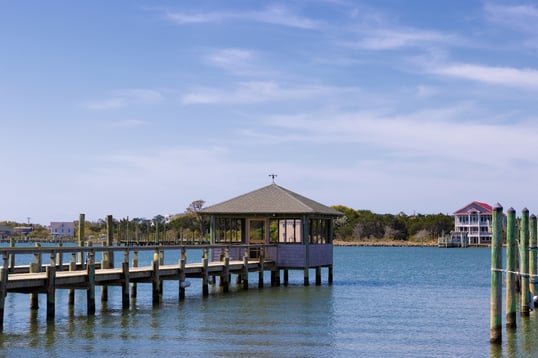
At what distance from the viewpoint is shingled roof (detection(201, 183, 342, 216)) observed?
39250mm

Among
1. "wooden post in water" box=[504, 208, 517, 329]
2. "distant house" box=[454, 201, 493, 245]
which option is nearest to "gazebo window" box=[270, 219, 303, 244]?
→ "wooden post in water" box=[504, 208, 517, 329]

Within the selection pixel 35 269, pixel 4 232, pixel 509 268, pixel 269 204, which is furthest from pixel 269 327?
pixel 4 232

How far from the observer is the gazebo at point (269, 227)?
39531mm

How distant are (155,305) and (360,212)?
447ft

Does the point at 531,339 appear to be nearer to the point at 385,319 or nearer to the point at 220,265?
the point at 385,319

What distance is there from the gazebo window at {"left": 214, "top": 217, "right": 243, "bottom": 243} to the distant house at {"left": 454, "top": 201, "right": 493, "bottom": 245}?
343 ft

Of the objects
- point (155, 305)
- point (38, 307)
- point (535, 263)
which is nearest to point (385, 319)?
point (535, 263)

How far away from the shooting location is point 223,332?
2453 centimetres

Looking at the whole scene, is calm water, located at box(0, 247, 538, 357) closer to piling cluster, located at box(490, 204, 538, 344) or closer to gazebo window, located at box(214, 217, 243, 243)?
piling cluster, located at box(490, 204, 538, 344)

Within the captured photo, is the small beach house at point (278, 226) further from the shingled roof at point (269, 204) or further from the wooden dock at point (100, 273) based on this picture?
the wooden dock at point (100, 273)

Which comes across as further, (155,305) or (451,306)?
(451,306)

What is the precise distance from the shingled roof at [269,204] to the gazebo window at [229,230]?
937 millimetres

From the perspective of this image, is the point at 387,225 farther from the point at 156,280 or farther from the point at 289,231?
the point at 156,280

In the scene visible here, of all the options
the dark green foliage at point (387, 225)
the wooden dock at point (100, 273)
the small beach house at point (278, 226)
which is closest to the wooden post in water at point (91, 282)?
the wooden dock at point (100, 273)
